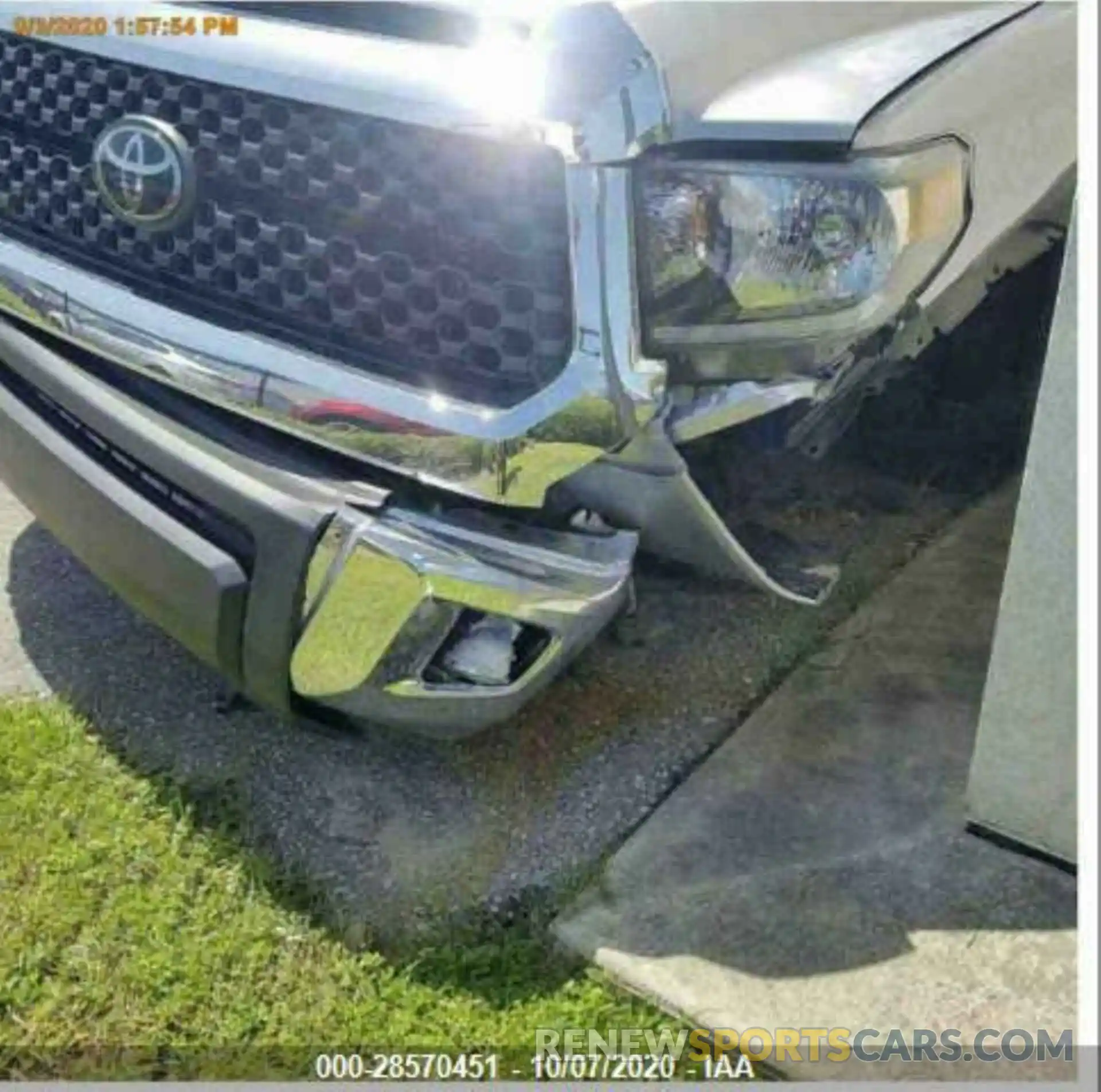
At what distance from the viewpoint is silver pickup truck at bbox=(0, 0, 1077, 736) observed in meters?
2.29

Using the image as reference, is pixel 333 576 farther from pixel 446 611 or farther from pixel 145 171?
pixel 145 171

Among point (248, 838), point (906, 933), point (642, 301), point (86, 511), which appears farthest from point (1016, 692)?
point (86, 511)

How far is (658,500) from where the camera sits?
2.51 m

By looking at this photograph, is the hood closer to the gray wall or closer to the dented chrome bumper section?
the gray wall

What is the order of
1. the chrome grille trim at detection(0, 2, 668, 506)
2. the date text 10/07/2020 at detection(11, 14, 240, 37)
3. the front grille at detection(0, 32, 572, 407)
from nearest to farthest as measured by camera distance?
1. the chrome grille trim at detection(0, 2, 668, 506)
2. the front grille at detection(0, 32, 572, 407)
3. the date text 10/07/2020 at detection(11, 14, 240, 37)

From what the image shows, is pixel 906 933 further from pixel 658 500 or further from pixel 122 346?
pixel 122 346

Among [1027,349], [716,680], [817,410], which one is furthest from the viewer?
[1027,349]

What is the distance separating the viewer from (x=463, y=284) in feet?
8.09

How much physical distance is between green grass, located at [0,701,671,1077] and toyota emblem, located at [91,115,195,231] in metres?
1.13

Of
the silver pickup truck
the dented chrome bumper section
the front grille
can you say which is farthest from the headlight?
the dented chrome bumper section

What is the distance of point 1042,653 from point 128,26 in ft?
6.39

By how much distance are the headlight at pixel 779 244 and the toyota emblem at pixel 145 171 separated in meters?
0.88

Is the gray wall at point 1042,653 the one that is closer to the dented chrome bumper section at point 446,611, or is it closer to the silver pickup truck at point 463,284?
the silver pickup truck at point 463,284

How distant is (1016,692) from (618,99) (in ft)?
4.11
